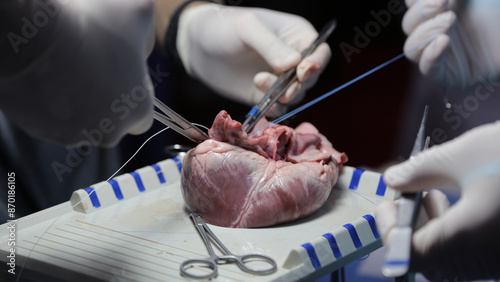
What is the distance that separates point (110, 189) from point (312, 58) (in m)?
0.50

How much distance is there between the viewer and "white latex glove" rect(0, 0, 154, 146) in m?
0.52

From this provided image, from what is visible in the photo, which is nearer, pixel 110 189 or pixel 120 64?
pixel 120 64

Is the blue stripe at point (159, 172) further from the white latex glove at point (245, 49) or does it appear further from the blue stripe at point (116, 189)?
the white latex glove at point (245, 49)

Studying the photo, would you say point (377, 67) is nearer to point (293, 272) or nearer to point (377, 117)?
point (377, 117)

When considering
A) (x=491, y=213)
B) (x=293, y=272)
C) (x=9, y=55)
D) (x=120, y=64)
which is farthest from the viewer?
(x=293, y=272)

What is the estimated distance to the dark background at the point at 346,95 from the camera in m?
0.87

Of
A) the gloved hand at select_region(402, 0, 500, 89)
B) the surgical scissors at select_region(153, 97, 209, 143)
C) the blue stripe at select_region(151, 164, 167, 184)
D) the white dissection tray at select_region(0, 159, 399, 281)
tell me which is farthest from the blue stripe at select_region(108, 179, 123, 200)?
the gloved hand at select_region(402, 0, 500, 89)

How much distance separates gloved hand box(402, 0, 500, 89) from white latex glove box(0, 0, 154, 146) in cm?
37

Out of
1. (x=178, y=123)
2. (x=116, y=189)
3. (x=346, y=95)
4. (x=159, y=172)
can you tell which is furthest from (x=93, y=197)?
(x=346, y=95)

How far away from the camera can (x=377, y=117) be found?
92 cm

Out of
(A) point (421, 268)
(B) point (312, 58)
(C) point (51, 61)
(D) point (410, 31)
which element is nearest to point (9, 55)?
(C) point (51, 61)

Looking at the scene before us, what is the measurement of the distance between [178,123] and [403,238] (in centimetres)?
48

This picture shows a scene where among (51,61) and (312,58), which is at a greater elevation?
(51,61)

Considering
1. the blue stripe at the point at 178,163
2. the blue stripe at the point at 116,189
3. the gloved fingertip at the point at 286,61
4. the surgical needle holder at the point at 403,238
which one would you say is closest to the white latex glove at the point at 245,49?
the gloved fingertip at the point at 286,61
